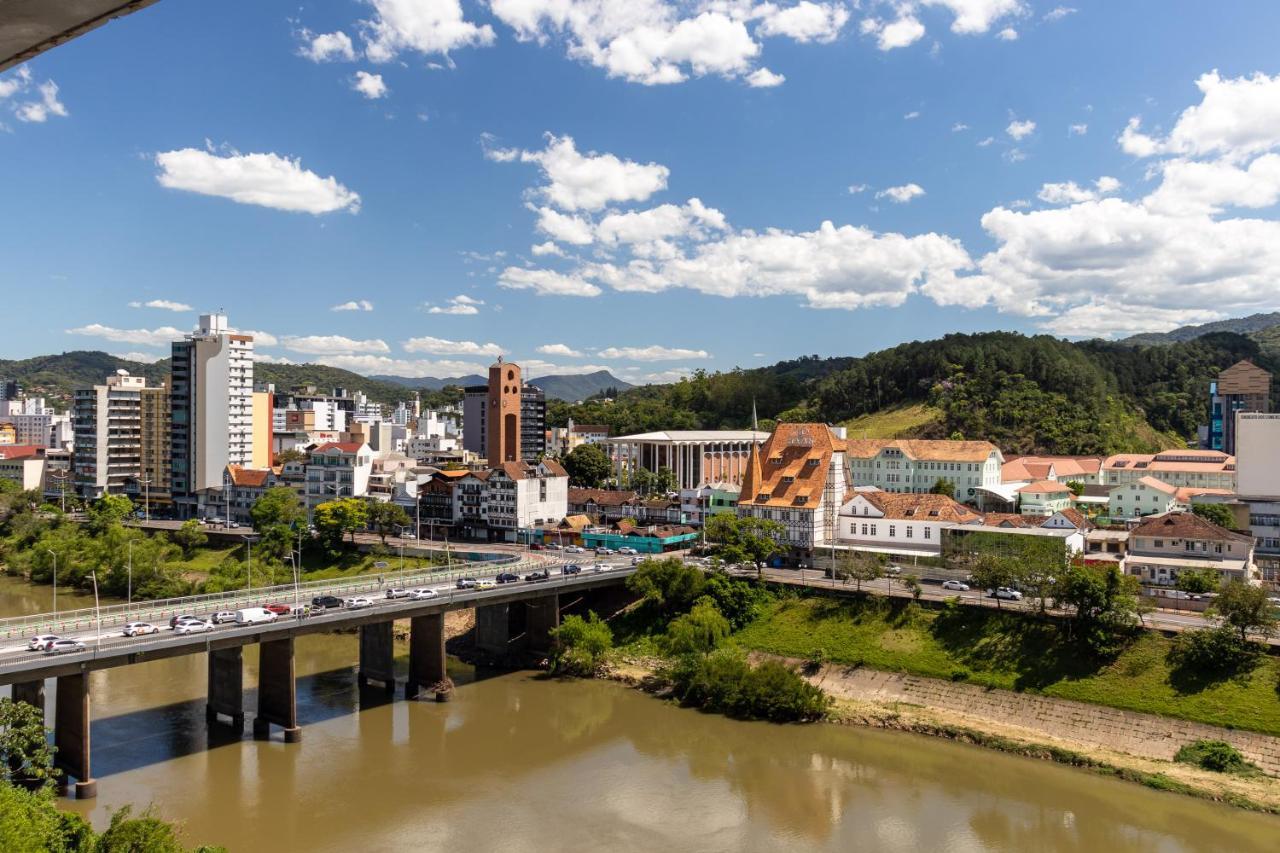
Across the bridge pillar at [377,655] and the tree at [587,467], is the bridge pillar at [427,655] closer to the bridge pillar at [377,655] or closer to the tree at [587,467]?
the bridge pillar at [377,655]

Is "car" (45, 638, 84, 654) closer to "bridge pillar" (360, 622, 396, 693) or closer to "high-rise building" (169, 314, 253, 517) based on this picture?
"bridge pillar" (360, 622, 396, 693)

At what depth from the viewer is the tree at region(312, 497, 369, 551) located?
62.1 meters

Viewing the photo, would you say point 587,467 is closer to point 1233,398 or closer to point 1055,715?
point 1055,715

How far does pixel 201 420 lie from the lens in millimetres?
80750

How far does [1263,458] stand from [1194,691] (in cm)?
2882

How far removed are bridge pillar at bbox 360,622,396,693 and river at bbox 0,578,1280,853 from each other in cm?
144

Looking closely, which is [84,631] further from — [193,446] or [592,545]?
[193,446]

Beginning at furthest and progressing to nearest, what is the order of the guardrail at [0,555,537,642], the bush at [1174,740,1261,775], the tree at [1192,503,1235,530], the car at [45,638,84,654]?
1. the tree at [1192,503,1235,530]
2. the guardrail at [0,555,537,642]
3. the bush at [1174,740,1261,775]
4. the car at [45,638,84,654]

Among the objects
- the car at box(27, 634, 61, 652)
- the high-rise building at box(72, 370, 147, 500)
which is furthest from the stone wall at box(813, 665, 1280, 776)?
the high-rise building at box(72, 370, 147, 500)

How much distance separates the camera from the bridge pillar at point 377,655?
38656mm

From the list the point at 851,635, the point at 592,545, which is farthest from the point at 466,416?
the point at 851,635

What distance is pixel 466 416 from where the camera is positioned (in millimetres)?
112000

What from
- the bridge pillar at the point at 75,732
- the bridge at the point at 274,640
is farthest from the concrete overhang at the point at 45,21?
the bridge pillar at the point at 75,732

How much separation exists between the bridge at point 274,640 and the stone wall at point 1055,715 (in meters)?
13.9
